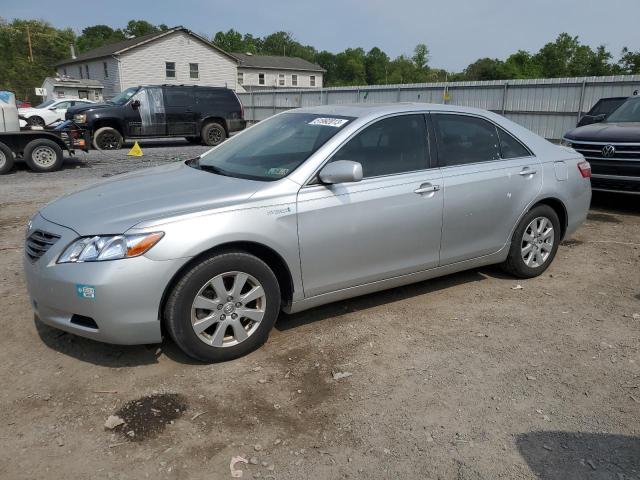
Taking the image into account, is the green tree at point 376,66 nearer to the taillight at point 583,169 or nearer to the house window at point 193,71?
the house window at point 193,71

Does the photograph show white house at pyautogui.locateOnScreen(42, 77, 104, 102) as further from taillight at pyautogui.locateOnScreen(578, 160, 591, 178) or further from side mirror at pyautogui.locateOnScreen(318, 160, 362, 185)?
side mirror at pyautogui.locateOnScreen(318, 160, 362, 185)

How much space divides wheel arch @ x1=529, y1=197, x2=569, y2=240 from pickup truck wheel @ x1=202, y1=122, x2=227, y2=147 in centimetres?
1515

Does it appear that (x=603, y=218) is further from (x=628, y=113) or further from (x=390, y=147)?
(x=390, y=147)

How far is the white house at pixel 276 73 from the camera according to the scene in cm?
5688

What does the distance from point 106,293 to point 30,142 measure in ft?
35.8

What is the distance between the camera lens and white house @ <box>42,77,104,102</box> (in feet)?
122

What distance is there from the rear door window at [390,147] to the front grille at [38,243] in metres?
1.95

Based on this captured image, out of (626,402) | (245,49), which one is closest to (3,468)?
(626,402)

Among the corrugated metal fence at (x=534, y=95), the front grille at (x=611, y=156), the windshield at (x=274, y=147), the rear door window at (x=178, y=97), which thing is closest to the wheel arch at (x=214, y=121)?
the rear door window at (x=178, y=97)

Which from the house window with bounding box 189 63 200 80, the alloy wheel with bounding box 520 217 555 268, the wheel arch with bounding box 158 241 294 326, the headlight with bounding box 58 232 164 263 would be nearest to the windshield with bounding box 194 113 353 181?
the wheel arch with bounding box 158 241 294 326

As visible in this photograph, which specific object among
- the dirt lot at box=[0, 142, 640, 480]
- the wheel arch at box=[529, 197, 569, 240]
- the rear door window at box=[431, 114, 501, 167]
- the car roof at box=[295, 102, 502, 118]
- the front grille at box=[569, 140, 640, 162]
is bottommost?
the dirt lot at box=[0, 142, 640, 480]

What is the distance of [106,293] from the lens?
3.09m

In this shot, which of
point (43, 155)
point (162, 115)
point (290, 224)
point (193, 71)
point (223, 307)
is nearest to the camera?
point (223, 307)

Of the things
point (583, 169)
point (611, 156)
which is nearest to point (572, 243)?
point (583, 169)
